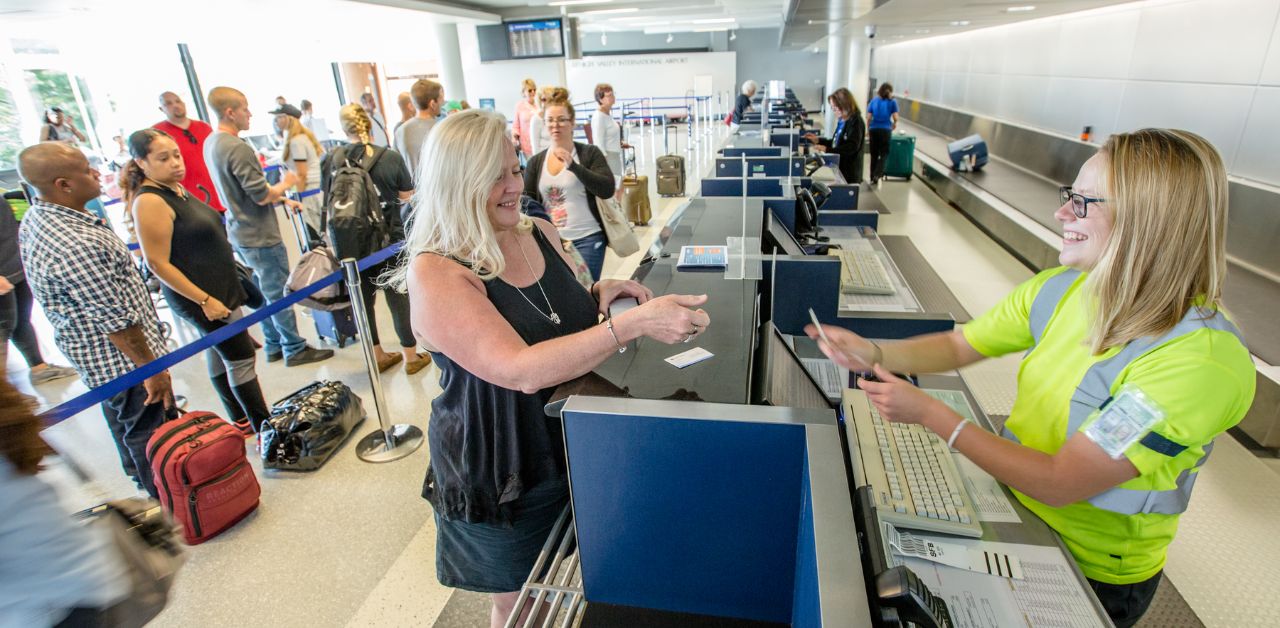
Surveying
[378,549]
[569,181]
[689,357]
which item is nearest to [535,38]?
[569,181]

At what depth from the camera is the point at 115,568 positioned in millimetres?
949

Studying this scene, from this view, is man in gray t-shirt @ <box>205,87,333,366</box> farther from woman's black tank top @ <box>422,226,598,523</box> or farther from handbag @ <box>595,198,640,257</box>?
woman's black tank top @ <box>422,226,598,523</box>

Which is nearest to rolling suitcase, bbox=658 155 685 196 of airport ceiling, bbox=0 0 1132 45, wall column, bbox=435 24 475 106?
airport ceiling, bbox=0 0 1132 45

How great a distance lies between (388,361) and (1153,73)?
670 cm

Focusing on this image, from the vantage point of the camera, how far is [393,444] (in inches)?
123

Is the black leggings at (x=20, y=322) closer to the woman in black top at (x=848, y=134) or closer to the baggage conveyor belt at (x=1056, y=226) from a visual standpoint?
the baggage conveyor belt at (x=1056, y=226)

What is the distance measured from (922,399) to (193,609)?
2592 millimetres

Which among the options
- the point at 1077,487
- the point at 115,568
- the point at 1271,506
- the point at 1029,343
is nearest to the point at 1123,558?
the point at 1077,487

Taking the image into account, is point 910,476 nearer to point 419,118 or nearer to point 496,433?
point 496,433

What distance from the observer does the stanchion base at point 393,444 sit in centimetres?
307

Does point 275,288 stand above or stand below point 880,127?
below

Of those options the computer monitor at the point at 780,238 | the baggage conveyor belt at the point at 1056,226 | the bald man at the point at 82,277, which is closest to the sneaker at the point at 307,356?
the bald man at the point at 82,277

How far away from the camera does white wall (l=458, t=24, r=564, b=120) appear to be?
→ 1115cm

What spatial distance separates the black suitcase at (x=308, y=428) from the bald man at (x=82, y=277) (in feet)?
2.03
